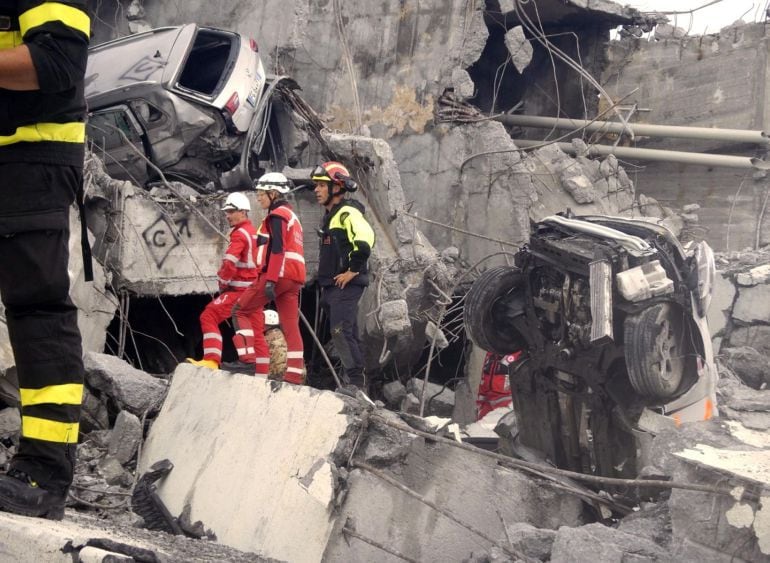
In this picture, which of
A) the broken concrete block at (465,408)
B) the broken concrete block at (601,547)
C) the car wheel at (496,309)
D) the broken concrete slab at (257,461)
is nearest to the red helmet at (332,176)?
the car wheel at (496,309)

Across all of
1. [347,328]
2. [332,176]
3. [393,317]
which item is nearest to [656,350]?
[347,328]

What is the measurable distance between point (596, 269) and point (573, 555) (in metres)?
1.96

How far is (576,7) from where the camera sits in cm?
1270

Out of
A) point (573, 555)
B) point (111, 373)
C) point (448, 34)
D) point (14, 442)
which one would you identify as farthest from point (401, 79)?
point (573, 555)

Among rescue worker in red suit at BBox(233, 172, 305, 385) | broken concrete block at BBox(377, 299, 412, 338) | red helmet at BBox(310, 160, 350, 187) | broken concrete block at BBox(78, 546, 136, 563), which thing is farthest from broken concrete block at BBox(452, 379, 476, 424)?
broken concrete block at BBox(78, 546, 136, 563)

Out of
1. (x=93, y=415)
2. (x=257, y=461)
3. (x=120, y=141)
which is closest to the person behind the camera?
(x=257, y=461)

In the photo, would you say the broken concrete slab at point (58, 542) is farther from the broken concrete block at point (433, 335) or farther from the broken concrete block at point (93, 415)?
the broken concrete block at point (433, 335)

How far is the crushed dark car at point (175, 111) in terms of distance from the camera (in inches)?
343

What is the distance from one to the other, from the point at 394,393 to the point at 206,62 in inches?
153

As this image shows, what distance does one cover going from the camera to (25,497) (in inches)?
104

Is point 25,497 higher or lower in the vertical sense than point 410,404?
higher

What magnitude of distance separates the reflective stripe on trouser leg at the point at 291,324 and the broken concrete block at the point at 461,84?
4.35 metres

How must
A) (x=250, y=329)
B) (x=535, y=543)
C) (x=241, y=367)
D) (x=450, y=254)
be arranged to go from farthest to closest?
(x=450, y=254) → (x=241, y=367) → (x=250, y=329) → (x=535, y=543)

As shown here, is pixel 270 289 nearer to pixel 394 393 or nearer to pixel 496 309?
pixel 496 309
